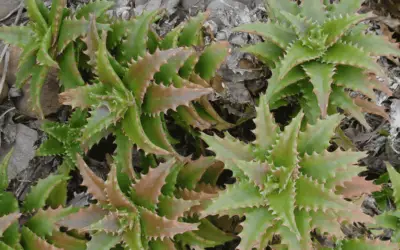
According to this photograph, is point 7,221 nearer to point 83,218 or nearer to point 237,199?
point 83,218

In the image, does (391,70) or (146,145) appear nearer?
(146,145)

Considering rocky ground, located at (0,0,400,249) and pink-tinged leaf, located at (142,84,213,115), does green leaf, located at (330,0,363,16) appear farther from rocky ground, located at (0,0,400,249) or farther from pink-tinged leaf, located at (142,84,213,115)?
pink-tinged leaf, located at (142,84,213,115)

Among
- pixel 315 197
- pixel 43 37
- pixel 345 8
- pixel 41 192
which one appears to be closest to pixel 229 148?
pixel 315 197

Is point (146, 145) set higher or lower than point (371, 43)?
lower

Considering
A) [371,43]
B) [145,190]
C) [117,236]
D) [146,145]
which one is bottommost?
[117,236]

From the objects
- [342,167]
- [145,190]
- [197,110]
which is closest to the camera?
[342,167]

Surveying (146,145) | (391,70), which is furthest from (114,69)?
(391,70)

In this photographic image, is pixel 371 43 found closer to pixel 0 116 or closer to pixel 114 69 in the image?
pixel 114 69
